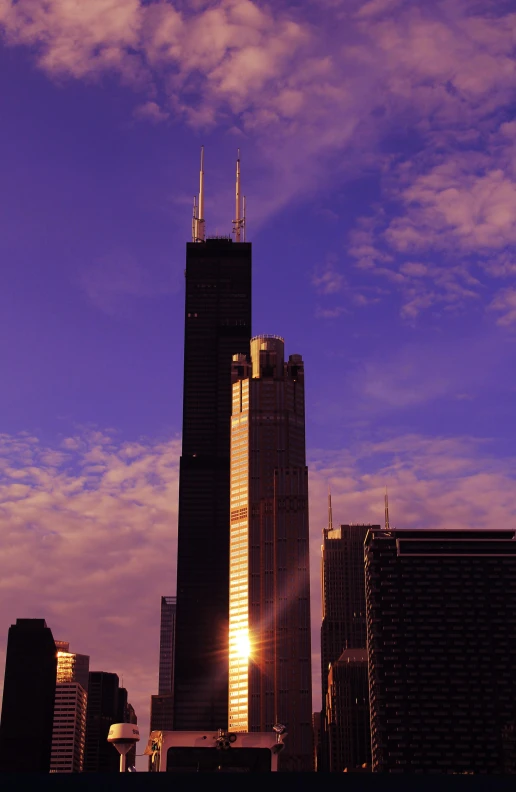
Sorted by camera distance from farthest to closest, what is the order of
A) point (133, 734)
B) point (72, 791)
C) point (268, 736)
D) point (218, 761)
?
→ point (218, 761), point (268, 736), point (133, 734), point (72, 791)

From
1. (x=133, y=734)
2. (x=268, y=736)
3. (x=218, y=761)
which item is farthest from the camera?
(x=218, y=761)

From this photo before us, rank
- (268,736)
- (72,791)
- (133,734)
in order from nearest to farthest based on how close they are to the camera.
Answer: (72,791)
(133,734)
(268,736)

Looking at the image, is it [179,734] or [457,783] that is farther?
[179,734]

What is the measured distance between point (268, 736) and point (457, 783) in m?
41.0

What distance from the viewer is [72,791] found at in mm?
64562

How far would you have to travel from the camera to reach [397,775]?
67.6 metres

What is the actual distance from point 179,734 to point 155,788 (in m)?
43.6

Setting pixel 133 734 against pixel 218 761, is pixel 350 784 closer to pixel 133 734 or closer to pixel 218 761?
pixel 133 734

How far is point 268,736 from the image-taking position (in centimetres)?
10388

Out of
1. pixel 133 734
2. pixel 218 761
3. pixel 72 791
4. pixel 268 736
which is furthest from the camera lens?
pixel 218 761

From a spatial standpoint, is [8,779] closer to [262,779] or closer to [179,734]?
[262,779]

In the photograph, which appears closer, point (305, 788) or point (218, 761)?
point (305, 788)

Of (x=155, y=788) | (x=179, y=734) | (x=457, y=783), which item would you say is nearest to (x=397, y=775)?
(x=457, y=783)

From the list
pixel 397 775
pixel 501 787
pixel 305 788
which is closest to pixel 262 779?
pixel 305 788
